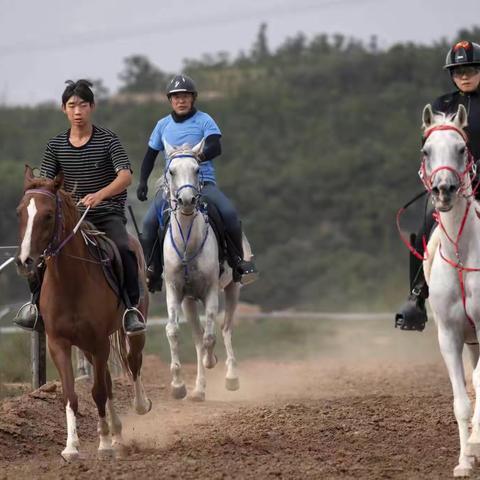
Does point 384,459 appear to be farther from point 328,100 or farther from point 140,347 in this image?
point 328,100

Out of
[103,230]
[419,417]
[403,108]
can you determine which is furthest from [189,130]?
[403,108]

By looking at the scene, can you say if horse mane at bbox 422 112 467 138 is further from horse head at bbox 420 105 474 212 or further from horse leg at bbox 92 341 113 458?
horse leg at bbox 92 341 113 458

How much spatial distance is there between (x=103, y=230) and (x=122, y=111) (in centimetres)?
4312

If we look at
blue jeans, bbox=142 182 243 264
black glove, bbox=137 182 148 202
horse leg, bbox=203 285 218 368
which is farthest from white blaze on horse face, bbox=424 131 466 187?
black glove, bbox=137 182 148 202

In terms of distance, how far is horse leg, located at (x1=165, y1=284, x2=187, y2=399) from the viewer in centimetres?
1390

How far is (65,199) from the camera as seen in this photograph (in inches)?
405

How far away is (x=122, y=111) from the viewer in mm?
54000

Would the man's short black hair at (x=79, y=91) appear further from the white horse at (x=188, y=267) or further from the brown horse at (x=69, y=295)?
the white horse at (x=188, y=267)

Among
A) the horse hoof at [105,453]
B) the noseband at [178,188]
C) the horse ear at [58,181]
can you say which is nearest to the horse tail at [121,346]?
the horse hoof at [105,453]

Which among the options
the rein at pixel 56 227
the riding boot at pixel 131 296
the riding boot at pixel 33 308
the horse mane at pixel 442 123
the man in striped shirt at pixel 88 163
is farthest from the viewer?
the riding boot at pixel 131 296

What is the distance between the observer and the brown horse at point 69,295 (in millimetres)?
9766

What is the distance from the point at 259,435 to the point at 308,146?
1542 inches

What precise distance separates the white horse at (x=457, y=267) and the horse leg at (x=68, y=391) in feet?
10.2

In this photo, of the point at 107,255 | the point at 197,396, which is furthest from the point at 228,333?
the point at 107,255
